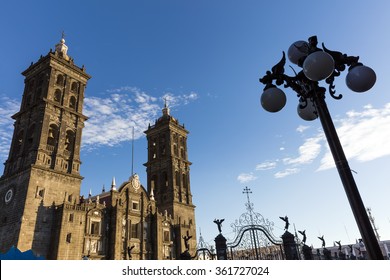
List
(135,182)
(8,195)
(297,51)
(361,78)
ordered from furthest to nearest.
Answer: (135,182) < (8,195) < (297,51) < (361,78)

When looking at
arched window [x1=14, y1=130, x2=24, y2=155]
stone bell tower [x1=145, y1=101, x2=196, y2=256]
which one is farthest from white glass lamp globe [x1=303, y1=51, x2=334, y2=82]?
stone bell tower [x1=145, y1=101, x2=196, y2=256]

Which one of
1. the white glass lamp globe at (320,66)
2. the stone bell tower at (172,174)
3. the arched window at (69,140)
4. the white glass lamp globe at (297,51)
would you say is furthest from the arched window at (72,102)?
the white glass lamp globe at (320,66)

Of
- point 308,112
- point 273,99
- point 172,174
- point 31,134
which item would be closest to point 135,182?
point 172,174

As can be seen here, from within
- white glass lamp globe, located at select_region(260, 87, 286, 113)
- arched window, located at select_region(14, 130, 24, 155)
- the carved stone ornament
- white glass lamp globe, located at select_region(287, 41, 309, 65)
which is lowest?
white glass lamp globe, located at select_region(260, 87, 286, 113)

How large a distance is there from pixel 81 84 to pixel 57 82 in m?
3.27

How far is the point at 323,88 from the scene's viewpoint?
195 inches

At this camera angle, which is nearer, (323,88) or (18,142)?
A: (323,88)

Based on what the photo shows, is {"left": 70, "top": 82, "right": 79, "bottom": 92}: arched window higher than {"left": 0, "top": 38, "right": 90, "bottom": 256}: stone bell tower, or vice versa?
{"left": 70, "top": 82, "right": 79, "bottom": 92}: arched window

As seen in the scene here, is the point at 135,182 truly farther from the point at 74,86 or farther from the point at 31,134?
Result: the point at 74,86

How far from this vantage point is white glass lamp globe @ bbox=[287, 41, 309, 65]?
5288 millimetres

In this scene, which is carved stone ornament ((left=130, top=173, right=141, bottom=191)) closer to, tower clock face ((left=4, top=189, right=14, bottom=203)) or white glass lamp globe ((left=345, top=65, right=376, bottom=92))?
tower clock face ((left=4, top=189, right=14, bottom=203))

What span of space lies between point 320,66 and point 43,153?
3086 cm

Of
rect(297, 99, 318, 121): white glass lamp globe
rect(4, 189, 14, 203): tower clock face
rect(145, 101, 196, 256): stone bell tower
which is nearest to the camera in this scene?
rect(297, 99, 318, 121): white glass lamp globe

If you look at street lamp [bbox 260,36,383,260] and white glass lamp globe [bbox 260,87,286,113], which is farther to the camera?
white glass lamp globe [bbox 260,87,286,113]
